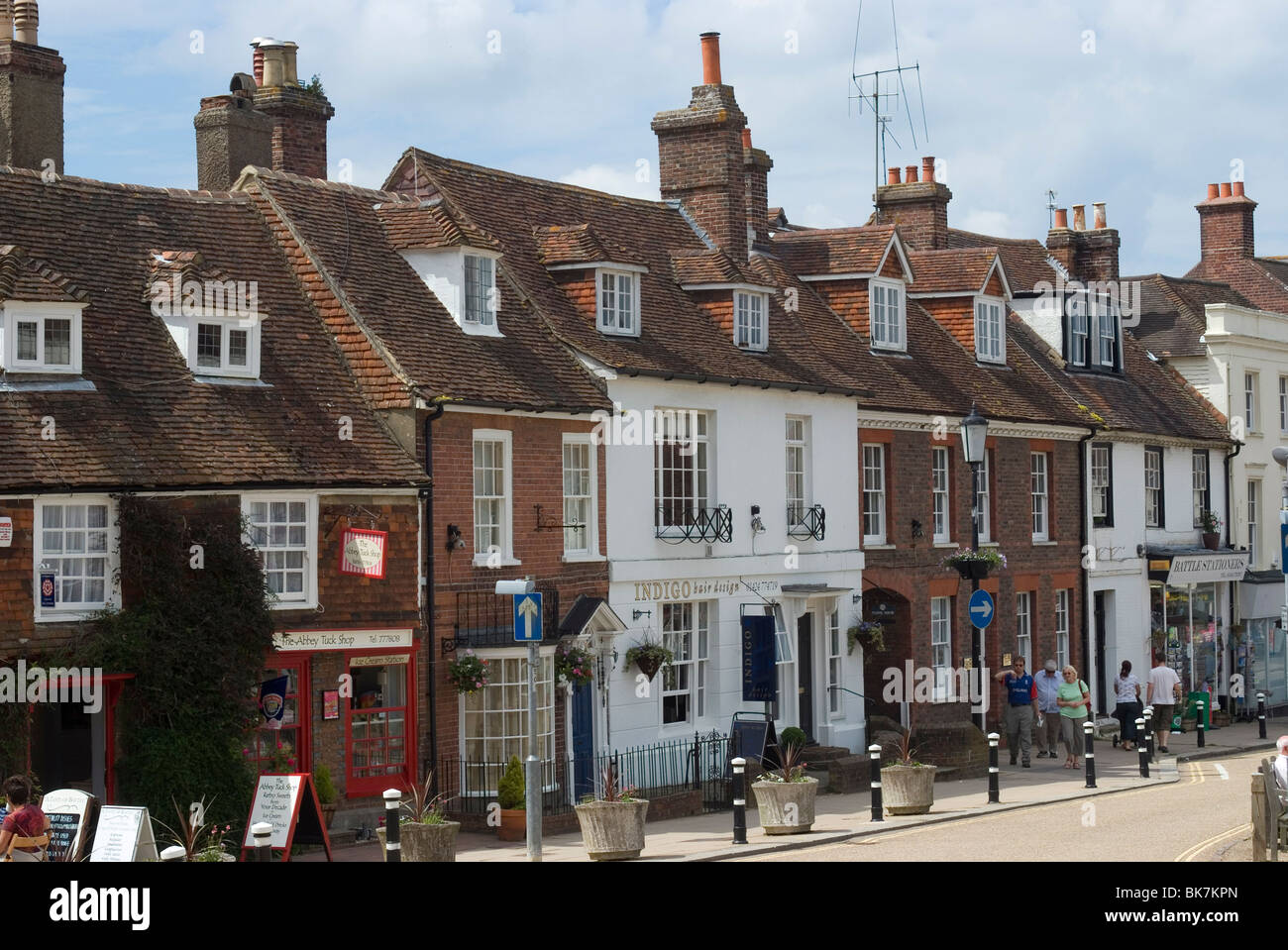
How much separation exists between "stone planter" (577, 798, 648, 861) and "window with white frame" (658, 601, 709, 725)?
6932mm

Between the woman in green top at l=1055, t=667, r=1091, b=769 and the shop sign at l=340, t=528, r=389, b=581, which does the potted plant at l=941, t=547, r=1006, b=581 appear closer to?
the woman in green top at l=1055, t=667, r=1091, b=769

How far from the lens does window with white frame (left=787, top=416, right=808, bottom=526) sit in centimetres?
2770

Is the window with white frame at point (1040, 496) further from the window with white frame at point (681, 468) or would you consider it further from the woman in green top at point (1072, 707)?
the window with white frame at point (681, 468)

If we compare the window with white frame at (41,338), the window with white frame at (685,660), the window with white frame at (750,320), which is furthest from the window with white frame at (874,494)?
the window with white frame at (41,338)

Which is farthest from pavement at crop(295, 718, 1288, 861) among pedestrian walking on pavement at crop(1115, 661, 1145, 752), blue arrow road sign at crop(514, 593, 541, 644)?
blue arrow road sign at crop(514, 593, 541, 644)

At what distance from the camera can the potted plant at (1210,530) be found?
3966cm

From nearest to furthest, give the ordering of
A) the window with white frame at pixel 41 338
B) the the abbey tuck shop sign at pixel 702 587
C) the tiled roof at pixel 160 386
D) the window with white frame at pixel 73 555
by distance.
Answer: the window with white frame at pixel 73 555 < the tiled roof at pixel 160 386 < the window with white frame at pixel 41 338 < the the abbey tuck shop sign at pixel 702 587

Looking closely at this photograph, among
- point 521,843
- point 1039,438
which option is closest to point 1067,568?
point 1039,438

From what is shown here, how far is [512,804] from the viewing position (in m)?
20.4

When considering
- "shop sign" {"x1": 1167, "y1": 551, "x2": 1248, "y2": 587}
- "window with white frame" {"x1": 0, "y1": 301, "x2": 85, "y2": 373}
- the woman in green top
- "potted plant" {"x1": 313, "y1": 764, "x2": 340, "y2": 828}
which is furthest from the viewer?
"shop sign" {"x1": 1167, "y1": 551, "x2": 1248, "y2": 587}

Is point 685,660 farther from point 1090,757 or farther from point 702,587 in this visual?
point 1090,757

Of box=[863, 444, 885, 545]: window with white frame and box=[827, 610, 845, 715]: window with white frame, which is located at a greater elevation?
box=[863, 444, 885, 545]: window with white frame

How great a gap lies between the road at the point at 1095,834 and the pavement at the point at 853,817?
0.39 m

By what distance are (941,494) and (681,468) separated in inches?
319
